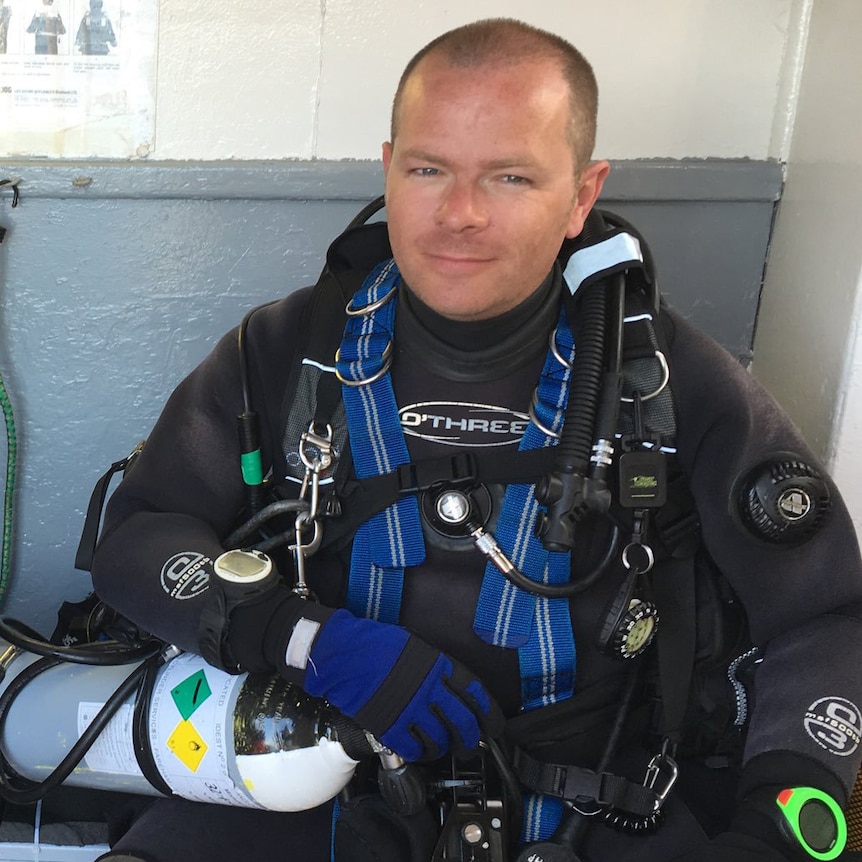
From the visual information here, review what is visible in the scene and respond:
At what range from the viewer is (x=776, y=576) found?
1.35 meters

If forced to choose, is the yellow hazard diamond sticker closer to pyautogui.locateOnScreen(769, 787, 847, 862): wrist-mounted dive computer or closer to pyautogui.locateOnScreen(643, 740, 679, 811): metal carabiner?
pyautogui.locateOnScreen(643, 740, 679, 811): metal carabiner

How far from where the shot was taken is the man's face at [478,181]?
1301 millimetres

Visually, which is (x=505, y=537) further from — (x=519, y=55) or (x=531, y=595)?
(x=519, y=55)

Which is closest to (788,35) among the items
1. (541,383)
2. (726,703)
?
(541,383)

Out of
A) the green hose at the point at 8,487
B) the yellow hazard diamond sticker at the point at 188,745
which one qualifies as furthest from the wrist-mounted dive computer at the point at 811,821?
the green hose at the point at 8,487

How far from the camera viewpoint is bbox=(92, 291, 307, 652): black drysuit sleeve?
4.59ft

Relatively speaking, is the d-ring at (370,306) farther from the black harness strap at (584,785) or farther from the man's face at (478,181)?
the black harness strap at (584,785)

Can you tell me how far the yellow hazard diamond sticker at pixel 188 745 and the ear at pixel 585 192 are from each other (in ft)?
2.95

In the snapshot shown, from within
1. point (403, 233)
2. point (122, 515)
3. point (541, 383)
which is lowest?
point (122, 515)

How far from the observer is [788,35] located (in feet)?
6.19

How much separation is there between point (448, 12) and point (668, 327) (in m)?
0.84

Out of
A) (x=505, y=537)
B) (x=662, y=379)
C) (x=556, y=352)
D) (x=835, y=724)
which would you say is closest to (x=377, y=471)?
(x=505, y=537)

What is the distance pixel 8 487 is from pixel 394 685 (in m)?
1.17

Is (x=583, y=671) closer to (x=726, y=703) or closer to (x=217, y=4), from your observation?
(x=726, y=703)
